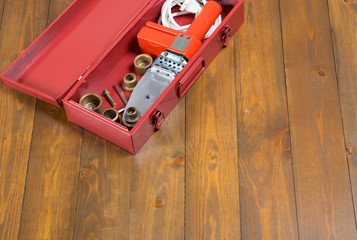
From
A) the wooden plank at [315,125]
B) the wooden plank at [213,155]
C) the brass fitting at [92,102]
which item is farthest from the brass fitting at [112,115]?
the wooden plank at [315,125]

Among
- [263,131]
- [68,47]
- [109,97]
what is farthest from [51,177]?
[263,131]

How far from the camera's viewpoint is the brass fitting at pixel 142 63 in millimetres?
1633

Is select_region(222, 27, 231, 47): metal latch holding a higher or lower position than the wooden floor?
higher

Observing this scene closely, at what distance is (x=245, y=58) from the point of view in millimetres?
1731

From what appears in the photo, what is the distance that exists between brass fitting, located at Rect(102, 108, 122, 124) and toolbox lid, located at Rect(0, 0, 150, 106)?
0.46 feet

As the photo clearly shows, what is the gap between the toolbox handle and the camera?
1561 mm

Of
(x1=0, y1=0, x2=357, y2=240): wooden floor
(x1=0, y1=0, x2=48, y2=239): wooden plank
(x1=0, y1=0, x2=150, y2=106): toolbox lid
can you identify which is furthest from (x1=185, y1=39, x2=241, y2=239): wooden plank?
(x1=0, y1=0, x2=48, y2=239): wooden plank

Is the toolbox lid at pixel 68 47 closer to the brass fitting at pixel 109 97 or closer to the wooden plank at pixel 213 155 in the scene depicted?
the brass fitting at pixel 109 97

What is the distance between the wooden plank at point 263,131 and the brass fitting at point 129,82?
1.15ft

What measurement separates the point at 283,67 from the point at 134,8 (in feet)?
1.81

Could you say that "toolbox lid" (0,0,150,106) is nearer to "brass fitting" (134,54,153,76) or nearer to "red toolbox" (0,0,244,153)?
"red toolbox" (0,0,244,153)

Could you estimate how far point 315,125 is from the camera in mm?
1612

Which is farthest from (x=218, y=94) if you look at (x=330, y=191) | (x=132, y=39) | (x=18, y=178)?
(x=18, y=178)

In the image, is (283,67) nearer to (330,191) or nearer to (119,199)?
(330,191)
